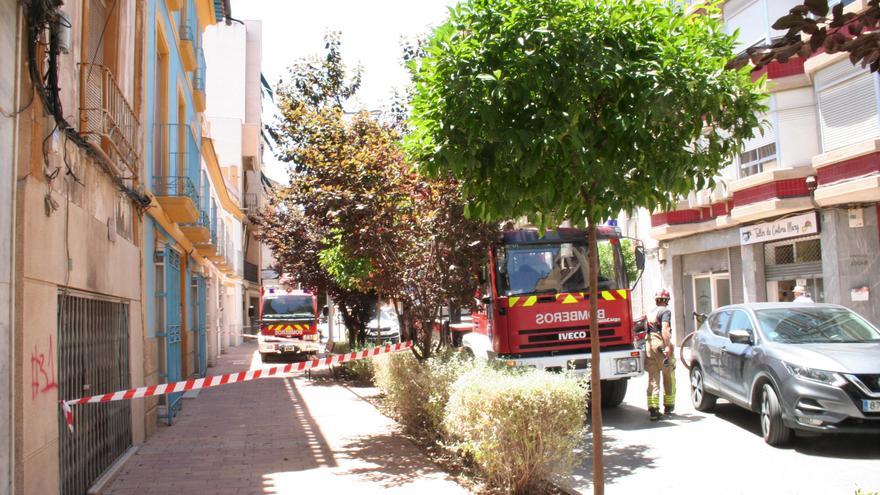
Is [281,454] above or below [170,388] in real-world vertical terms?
below

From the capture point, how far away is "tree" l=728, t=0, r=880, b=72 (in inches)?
110

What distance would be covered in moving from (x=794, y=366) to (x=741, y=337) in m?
0.99

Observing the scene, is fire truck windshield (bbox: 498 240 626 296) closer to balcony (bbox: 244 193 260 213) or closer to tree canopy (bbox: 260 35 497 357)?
tree canopy (bbox: 260 35 497 357)

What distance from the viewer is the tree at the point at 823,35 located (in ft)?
9.15

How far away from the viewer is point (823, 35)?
9.22 feet

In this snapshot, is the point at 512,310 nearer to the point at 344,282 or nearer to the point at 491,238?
the point at 491,238

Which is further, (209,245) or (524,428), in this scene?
(209,245)

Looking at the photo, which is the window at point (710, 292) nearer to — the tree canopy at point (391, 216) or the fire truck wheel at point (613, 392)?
the fire truck wheel at point (613, 392)

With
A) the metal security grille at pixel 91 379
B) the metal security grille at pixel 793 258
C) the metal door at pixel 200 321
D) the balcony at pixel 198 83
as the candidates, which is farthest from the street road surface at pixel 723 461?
the balcony at pixel 198 83

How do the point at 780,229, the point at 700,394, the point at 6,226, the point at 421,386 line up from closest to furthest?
the point at 6,226 < the point at 421,386 < the point at 700,394 < the point at 780,229

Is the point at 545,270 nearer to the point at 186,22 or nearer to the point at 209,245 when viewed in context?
the point at 186,22

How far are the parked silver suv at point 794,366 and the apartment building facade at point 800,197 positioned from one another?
4.31 meters

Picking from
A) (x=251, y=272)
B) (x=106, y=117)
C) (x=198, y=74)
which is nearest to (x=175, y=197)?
(x=106, y=117)

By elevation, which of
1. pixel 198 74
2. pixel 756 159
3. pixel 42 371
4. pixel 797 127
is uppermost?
pixel 198 74
